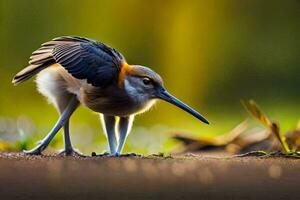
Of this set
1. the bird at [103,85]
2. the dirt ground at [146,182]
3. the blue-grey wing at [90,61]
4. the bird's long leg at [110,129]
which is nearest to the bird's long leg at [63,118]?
the bird at [103,85]

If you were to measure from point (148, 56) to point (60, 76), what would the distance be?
534cm

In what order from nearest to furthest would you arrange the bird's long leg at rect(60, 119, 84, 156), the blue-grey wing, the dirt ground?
the dirt ground < the blue-grey wing < the bird's long leg at rect(60, 119, 84, 156)

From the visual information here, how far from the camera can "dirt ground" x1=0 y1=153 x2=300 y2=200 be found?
1725 millimetres

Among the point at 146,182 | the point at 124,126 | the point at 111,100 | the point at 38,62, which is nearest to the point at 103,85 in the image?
the point at 111,100

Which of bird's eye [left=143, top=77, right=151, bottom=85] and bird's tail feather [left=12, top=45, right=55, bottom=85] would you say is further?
bird's tail feather [left=12, top=45, right=55, bottom=85]

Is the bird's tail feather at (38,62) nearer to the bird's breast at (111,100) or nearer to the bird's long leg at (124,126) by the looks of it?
the bird's breast at (111,100)

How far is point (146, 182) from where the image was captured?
1.82m

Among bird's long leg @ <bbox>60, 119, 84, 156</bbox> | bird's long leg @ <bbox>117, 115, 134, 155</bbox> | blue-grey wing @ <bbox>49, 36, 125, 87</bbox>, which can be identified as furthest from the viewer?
bird's long leg @ <bbox>60, 119, 84, 156</bbox>

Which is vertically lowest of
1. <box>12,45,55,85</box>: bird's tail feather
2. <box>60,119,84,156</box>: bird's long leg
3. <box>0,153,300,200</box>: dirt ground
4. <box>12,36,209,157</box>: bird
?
<box>0,153,300,200</box>: dirt ground

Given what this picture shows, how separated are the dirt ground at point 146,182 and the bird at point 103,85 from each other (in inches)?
35.0

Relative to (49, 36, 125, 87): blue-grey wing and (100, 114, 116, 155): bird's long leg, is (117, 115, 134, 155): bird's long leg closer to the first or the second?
(100, 114, 116, 155): bird's long leg

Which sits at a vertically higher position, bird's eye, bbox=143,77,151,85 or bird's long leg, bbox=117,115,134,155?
bird's eye, bbox=143,77,151,85

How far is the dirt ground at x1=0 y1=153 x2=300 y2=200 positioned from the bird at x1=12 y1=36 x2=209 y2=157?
89cm

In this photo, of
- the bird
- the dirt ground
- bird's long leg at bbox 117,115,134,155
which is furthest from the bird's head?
the dirt ground
